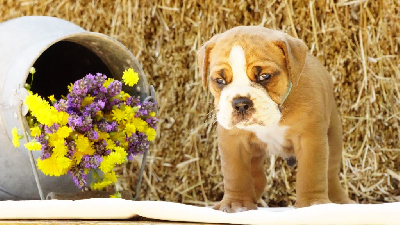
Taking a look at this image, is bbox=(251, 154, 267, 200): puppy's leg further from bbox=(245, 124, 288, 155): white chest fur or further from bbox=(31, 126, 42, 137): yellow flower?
bbox=(31, 126, 42, 137): yellow flower

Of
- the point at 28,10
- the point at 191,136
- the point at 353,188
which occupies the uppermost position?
the point at 28,10

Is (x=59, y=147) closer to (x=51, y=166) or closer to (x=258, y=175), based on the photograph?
(x=51, y=166)

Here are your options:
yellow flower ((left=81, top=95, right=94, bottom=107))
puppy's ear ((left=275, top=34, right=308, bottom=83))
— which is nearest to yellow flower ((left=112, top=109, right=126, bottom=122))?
yellow flower ((left=81, top=95, right=94, bottom=107))

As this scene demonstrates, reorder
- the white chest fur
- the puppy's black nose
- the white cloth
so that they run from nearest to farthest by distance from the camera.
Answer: the white cloth
the puppy's black nose
the white chest fur

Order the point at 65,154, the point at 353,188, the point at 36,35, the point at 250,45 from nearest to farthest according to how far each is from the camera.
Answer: the point at 250,45, the point at 65,154, the point at 36,35, the point at 353,188

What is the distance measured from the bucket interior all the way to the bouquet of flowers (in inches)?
17.0

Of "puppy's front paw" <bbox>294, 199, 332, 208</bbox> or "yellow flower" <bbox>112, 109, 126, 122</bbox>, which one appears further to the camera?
"yellow flower" <bbox>112, 109, 126, 122</bbox>

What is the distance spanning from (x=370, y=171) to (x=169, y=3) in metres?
1.25

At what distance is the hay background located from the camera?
309cm

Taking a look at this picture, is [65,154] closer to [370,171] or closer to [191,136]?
[191,136]

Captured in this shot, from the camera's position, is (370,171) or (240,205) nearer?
(240,205)

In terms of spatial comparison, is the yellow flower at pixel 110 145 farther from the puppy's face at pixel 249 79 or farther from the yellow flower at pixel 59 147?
the puppy's face at pixel 249 79

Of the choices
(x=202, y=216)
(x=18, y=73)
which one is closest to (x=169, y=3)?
(x=18, y=73)

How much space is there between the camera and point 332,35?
3.12 m
